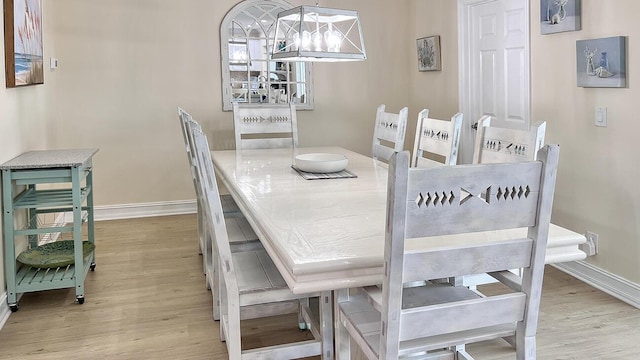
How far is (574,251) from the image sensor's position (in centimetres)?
165

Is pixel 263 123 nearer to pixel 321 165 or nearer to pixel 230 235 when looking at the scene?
pixel 321 165

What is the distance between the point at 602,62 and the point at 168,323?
9.12 ft

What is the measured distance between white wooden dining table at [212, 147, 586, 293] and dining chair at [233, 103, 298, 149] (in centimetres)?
112

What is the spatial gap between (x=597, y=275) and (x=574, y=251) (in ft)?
5.88

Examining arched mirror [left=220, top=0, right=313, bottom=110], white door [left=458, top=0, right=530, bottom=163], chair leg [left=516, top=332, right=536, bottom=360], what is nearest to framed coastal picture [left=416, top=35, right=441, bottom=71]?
white door [left=458, top=0, right=530, bottom=163]

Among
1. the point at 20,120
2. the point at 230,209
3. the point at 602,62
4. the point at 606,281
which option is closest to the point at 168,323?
the point at 230,209

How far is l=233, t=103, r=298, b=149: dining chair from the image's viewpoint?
13.5 feet

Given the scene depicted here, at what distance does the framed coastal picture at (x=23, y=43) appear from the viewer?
2947mm

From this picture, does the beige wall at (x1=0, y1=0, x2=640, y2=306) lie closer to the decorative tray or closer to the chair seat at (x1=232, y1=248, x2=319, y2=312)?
the decorative tray

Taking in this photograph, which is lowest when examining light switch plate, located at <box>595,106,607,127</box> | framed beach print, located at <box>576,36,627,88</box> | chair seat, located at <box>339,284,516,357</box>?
chair seat, located at <box>339,284,516,357</box>

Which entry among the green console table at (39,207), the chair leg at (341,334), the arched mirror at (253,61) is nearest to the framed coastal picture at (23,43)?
the green console table at (39,207)

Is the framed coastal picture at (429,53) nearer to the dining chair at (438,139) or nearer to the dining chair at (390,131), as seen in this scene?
the dining chair at (390,131)

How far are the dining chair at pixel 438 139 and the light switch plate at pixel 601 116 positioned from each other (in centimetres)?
83

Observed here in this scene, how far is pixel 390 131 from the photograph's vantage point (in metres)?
3.66
